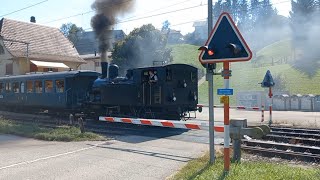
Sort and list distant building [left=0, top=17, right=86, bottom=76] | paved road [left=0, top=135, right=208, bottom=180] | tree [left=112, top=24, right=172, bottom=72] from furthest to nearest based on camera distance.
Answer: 1. tree [left=112, top=24, right=172, bottom=72]
2. distant building [left=0, top=17, right=86, bottom=76]
3. paved road [left=0, top=135, right=208, bottom=180]

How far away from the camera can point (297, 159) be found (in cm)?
830

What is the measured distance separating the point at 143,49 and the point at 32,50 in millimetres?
12771

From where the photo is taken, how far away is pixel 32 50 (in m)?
39.7

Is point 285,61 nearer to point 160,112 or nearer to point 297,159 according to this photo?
point 160,112

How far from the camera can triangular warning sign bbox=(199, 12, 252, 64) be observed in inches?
230

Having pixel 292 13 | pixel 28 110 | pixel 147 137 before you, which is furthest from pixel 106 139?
pixel 292 13

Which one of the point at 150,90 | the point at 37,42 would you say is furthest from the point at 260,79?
the point at 150,90

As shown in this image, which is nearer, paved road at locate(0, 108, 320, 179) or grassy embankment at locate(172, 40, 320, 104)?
paved road at locate(0, 108, 320, 179)

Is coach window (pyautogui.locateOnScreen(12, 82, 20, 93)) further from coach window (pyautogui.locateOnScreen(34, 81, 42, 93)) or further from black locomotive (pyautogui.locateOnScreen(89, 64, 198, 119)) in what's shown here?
black locomotive (pyautogui.locateOnScreen(89, 64, 198, 119))

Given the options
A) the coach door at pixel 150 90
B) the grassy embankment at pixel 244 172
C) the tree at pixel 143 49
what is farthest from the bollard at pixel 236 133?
the tree at pixel 143 49

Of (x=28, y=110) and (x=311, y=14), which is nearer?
(x=28, y=110)

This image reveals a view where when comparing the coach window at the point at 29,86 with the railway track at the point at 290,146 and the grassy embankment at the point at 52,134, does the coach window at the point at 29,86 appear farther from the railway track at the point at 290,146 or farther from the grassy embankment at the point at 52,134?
the railway track at the point at 290,146

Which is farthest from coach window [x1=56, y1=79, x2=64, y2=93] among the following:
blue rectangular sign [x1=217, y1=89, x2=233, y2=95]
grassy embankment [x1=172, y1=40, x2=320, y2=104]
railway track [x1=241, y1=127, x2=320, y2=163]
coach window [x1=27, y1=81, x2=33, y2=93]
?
grassy embankment [x1=172, y1=40, x2=320, y2=104]

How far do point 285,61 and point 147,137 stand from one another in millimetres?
46109
